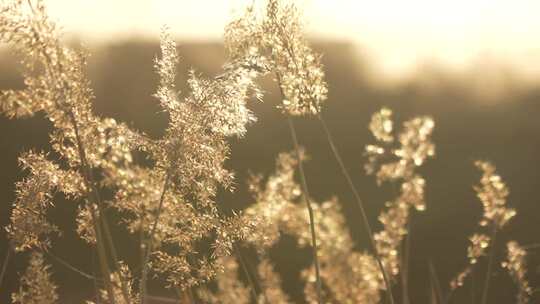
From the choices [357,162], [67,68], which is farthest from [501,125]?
[67,68]

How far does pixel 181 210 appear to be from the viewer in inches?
88.7

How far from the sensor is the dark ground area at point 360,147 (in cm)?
508

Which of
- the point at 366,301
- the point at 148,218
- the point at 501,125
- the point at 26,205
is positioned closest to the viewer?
the point at 26,205

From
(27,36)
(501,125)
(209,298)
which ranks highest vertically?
(501,125)

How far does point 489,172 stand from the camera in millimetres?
2566

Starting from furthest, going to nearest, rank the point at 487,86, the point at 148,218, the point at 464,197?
the point at 487,86 < the point at 464,197 < the point at 148,218

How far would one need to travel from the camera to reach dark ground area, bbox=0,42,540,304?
16.7 feet

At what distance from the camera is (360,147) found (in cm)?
609

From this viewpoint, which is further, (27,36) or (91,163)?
(91,163)

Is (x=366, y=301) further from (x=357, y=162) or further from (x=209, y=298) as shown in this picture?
(x=357, y=162)

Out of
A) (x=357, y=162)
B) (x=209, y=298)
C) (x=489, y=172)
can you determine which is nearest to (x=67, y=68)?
(x=209, y=298)

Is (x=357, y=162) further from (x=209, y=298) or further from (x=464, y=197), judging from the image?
(x=209, y=298)

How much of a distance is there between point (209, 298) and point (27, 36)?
0.99 metres

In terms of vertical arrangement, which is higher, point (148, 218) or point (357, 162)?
point (357, 162)
